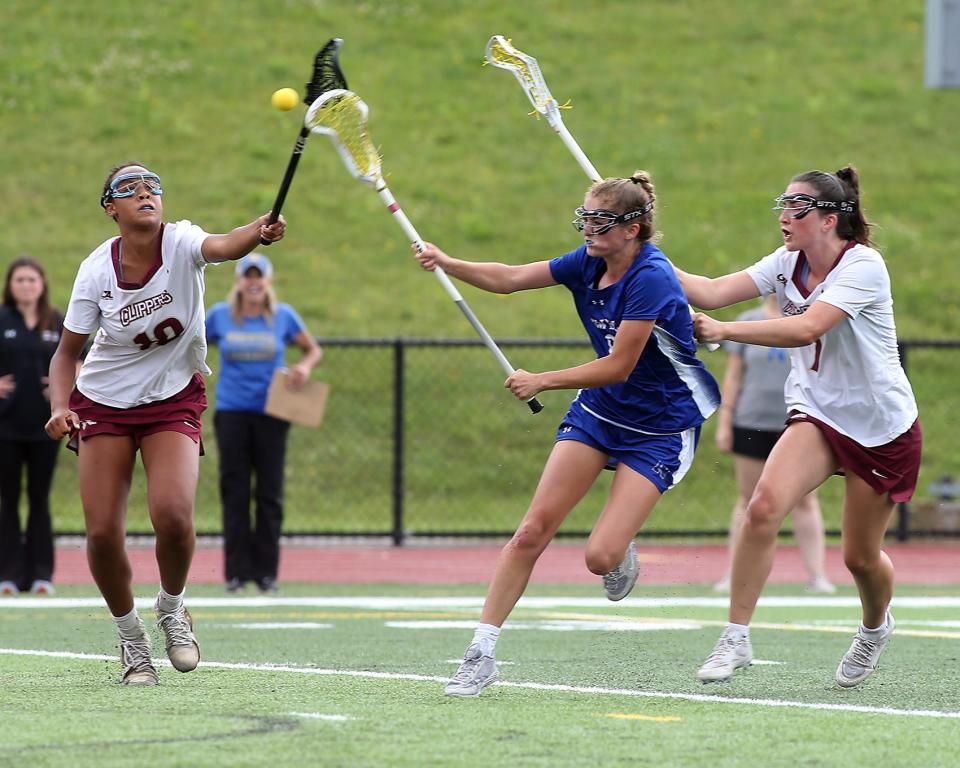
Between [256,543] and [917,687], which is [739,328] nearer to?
[917,687]

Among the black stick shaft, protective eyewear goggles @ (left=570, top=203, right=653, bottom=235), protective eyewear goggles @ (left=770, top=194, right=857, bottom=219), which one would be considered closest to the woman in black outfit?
the black stick shaft

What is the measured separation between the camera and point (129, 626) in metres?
7.23

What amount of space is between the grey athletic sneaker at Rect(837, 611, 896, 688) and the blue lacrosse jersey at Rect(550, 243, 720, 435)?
112 centimetres

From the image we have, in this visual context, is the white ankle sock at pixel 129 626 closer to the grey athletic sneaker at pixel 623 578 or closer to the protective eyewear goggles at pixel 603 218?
the grey athletic sneaker at pixel 623 578

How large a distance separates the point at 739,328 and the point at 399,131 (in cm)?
2317

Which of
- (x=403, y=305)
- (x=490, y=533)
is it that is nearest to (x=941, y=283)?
(x=403, y=305)

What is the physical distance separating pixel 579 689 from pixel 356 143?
100 inches

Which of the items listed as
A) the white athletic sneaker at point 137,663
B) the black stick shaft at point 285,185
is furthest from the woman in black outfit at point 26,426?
the black stick shaft at point 285,185

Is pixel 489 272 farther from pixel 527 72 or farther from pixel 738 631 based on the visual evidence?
pixel 738 631

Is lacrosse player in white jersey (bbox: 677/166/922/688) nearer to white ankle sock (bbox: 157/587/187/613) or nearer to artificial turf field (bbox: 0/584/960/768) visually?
artificial turf field (bbox: 0/584/960/768)

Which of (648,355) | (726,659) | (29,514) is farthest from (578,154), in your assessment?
(29,514)

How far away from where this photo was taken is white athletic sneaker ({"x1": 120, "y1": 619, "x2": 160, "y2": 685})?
7062 millimetres

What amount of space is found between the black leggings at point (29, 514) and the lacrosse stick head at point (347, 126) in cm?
492

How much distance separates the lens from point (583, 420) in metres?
7.05
